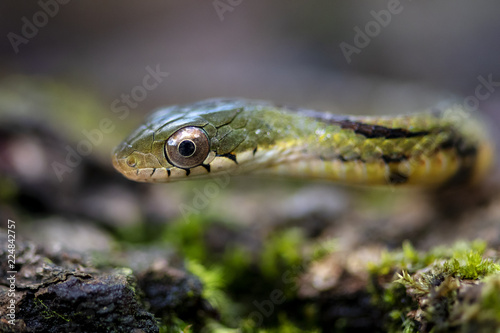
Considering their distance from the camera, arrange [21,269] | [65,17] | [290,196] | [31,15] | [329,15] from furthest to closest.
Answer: [329,15]
[65,17]
[31,15]
[290,196]
[21,269]

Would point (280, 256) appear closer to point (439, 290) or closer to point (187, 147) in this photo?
point (187, 147)

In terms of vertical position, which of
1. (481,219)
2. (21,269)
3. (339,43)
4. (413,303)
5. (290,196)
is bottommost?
(21,269)

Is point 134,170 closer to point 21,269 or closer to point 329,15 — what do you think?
point 21,269

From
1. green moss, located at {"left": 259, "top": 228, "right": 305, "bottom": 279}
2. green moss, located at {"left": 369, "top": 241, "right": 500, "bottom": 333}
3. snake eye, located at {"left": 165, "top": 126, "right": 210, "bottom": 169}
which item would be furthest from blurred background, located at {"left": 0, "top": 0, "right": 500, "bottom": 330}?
snake eye, located at {"left": 165, "top": 126, "right": 210, "bottom": 169}

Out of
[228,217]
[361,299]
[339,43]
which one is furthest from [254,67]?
[361,299]

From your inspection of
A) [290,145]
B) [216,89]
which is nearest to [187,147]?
[290,145]

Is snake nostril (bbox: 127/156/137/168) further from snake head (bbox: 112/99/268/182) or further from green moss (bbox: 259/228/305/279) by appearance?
green moss (bbox: 259/228/305/279)

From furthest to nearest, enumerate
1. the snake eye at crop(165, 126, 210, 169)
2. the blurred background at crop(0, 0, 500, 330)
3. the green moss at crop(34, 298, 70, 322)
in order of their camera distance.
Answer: the blurred background at crop(0, 0, 500, 330) → the snake eye at crop(165, 126, 210, 169) → the green moss at crop(34, 298, 70, 322)
